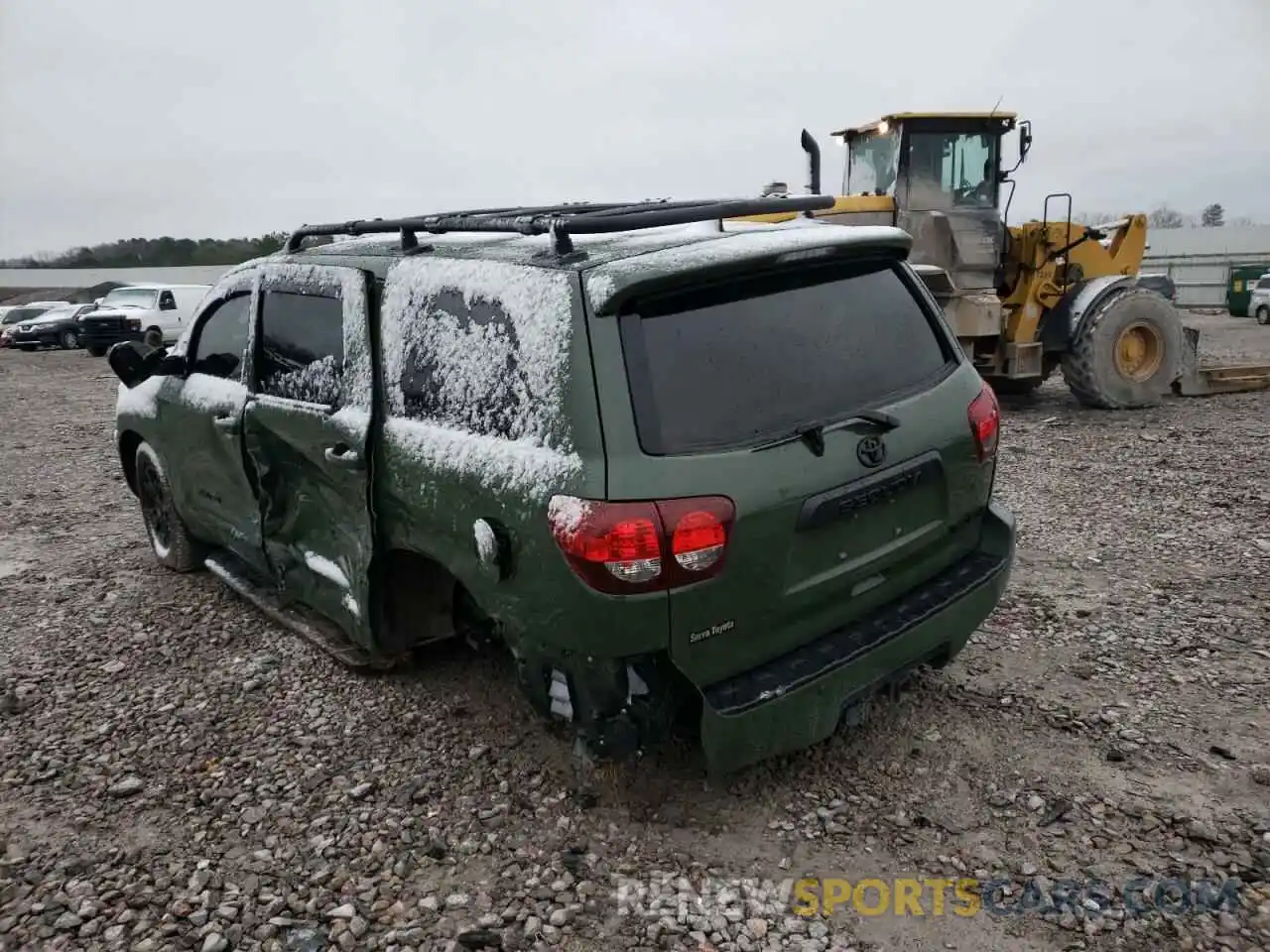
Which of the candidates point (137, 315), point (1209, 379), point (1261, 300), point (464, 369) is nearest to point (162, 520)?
point (464, 369)

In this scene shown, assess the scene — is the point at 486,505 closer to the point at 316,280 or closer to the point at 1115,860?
the point at 316,280

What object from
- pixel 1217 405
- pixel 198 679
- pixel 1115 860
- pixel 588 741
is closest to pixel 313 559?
pixel 198 679

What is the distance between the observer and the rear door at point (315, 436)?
3.36m

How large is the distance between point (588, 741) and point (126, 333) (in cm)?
2272

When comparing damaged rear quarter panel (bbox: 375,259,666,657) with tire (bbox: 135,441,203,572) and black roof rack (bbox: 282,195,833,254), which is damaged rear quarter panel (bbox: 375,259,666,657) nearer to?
black roof rack (bbox: 282,195,833,254)

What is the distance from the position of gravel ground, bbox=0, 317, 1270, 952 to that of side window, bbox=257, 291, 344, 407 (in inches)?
49.8

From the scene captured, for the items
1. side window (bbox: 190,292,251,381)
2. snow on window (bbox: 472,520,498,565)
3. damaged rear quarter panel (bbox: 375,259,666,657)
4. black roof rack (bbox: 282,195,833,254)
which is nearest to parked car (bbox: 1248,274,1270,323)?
black roof rack (bbox: 282,195,833,254)

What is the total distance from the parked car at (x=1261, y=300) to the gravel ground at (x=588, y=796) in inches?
841

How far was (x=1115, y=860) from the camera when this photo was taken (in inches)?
104

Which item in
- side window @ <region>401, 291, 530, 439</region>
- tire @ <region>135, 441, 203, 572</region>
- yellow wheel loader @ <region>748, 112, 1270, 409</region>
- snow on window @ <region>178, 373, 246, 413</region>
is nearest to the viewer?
side window @ <region>401, 291, 530, 439</region>

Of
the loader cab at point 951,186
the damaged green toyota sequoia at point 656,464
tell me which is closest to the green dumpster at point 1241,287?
the loader cab at point 951,186

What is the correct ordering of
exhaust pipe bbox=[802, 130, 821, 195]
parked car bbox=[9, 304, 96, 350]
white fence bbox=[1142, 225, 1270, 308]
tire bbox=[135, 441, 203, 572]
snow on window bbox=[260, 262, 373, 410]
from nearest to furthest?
snow on window bbox=[260, 262, 373, 410], tire bbox=[135, 441, 203, 572], exhaust pipe bbox=[802, 130, 821, 195], parked car bbox=[9, 304, 96, 350], white fence bbox=[1142, 225, 1270, 308]

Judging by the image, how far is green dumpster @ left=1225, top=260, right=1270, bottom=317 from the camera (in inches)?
943

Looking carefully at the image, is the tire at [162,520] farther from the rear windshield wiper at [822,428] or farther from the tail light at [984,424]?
the tail light at [984,424]
